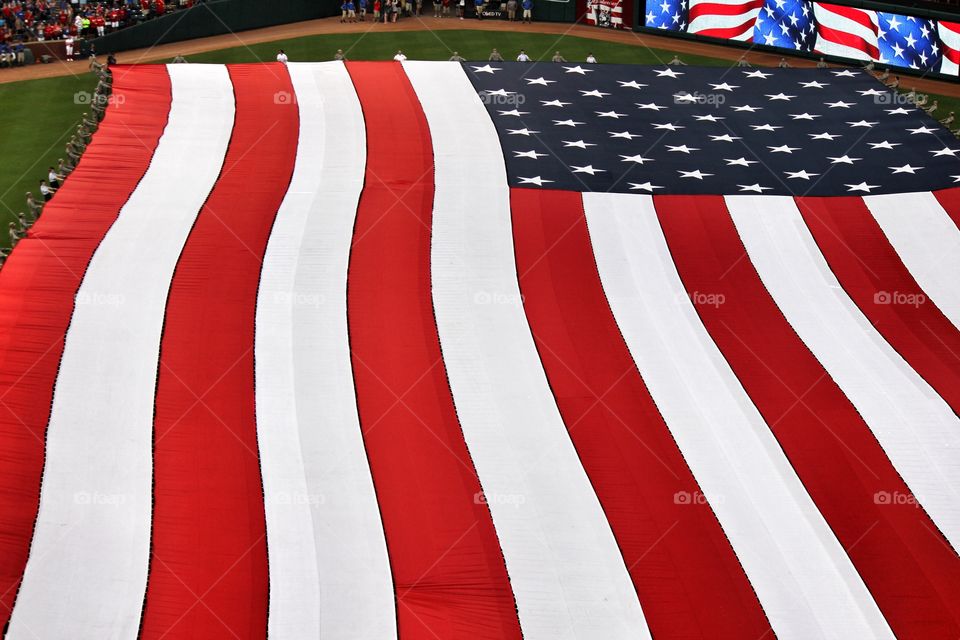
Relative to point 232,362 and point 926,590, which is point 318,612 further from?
point 926,590

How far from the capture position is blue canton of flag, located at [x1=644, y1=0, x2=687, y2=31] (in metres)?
36.6

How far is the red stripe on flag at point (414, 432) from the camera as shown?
12086 mm

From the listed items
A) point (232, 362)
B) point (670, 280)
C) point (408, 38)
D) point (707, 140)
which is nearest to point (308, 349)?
point (232, 362)

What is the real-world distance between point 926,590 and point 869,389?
13.6ft

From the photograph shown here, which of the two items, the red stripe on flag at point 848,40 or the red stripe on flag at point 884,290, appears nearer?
the red stripe on flag at point 884,290

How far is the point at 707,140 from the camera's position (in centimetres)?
2431

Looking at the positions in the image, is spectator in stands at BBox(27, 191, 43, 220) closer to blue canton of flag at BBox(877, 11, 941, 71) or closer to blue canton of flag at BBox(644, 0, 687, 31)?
blue canton of flag at BBox(644, 0, 687, 31)
